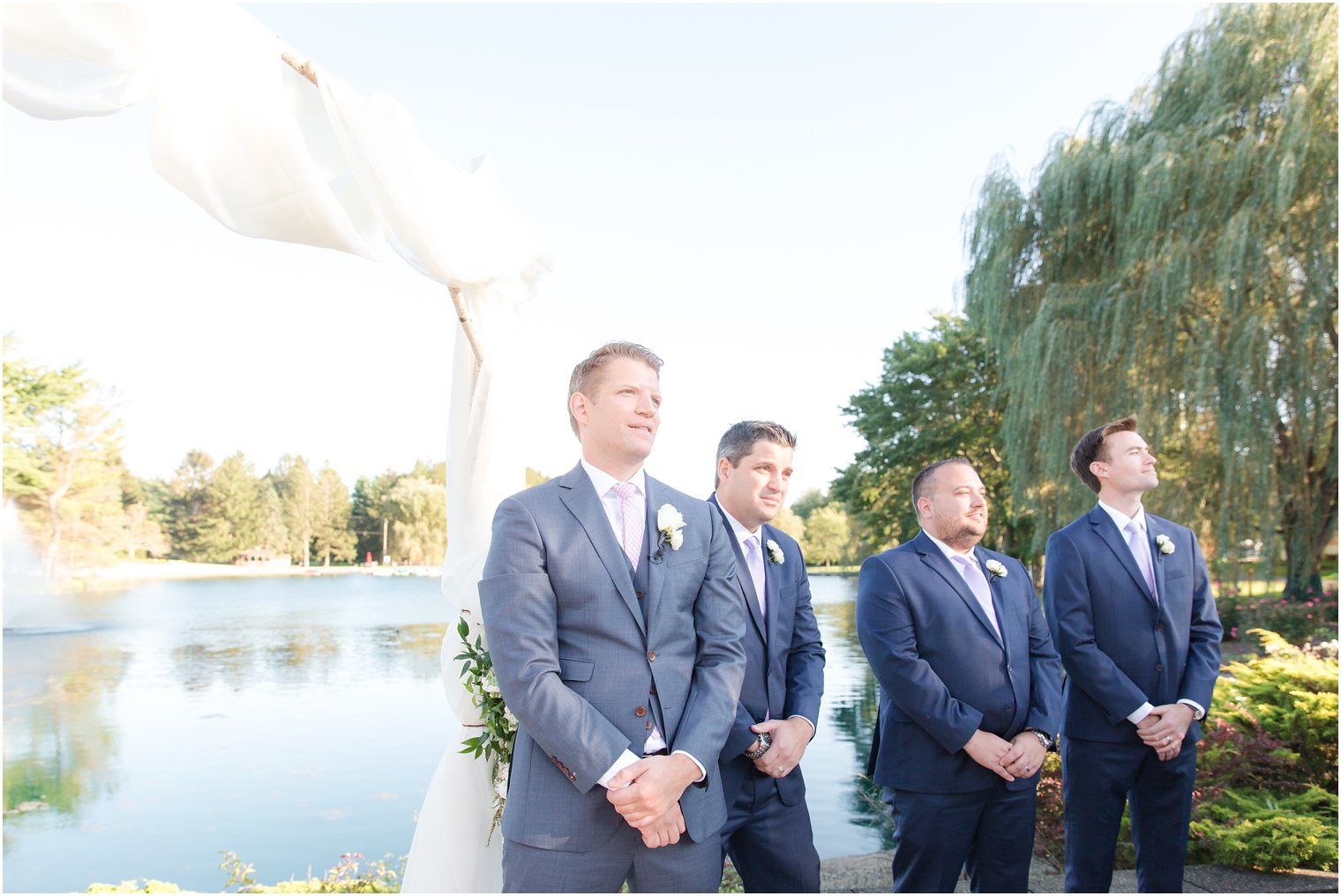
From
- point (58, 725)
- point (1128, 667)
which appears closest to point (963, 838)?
point (1128, 667)

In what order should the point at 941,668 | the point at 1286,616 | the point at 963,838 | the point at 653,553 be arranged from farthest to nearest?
the point at 1286,616
the point at 941,668
the point at 963,838
the point at 653,553

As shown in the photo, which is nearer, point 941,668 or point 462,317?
point 941,668

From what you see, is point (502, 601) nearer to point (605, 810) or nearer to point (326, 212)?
point (605, 810)

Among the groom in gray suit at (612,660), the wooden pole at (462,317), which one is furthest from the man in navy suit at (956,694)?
the wooden pole at (462,317)

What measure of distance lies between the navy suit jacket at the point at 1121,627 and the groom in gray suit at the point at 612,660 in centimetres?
159

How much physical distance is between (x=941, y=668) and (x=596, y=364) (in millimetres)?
1534

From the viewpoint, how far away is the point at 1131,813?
324 cm

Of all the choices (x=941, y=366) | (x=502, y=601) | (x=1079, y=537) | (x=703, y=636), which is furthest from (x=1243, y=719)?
(x=941, y=366)

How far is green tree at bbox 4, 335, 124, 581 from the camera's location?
2733cm

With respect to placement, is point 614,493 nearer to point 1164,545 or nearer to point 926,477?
point 926,477

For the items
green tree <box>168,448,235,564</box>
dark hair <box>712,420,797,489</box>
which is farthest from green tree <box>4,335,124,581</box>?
dark hair <box>712,420,797,489</box>

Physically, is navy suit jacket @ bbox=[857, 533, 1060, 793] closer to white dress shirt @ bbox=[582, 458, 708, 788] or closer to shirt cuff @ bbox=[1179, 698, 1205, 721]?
shirt cuff @ bbox=[1179, 698, 1205, 721]

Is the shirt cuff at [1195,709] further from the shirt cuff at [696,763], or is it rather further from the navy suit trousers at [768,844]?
the shirt cuff at [696,763]

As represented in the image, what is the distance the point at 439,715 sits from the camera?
54.0 ft
